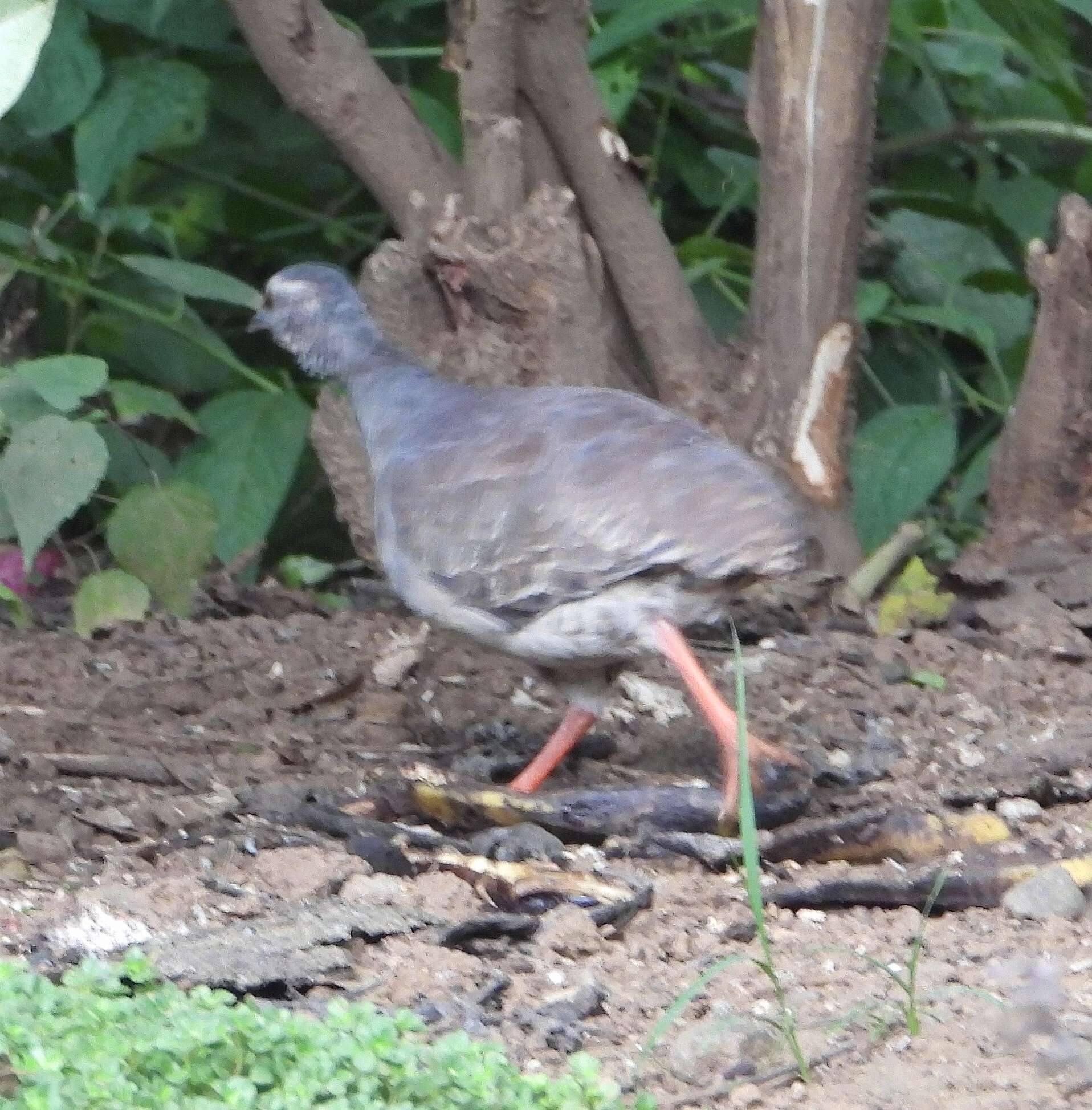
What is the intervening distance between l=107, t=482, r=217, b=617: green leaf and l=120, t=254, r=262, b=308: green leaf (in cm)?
53

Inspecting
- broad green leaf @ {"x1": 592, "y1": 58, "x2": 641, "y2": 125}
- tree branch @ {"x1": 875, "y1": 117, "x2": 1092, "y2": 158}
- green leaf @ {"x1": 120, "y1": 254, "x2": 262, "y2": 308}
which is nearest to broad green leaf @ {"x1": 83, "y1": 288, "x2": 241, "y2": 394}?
green leaf @ {"x1": 120, "y1": 254, "x2": 262, "y2": 308}

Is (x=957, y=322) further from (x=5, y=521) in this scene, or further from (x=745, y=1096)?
(x=745, y=1096)

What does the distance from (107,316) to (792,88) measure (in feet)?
7.38

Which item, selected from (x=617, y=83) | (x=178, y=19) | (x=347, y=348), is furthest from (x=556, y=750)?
(x=178, y=19)

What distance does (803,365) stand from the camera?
5555 millimetres

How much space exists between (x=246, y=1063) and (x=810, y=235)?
11.3 ft

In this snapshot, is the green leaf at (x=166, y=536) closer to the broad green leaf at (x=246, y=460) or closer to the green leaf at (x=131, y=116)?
the broad green leaf at (x=246, y=460)

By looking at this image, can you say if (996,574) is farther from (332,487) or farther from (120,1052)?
(120,1052)

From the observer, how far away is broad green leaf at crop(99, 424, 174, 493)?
589cm

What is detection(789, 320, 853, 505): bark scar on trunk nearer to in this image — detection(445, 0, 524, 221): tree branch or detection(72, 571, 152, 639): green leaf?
detection(445, 0, 524, 221): tree branch

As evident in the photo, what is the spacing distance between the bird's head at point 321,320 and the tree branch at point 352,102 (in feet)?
2.67

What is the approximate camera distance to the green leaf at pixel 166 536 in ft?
18.1

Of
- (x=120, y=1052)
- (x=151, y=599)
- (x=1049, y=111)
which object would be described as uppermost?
(x=1049, y=111)

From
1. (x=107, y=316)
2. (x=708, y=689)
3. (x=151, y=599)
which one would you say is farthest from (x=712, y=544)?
(x=107, y=316)
